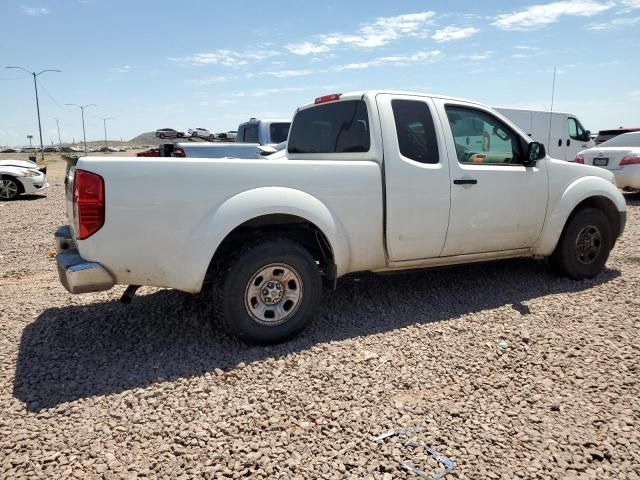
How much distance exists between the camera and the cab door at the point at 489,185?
438 cm

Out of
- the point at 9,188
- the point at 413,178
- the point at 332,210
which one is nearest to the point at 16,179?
the point at 9,188

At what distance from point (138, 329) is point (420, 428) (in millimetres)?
2516

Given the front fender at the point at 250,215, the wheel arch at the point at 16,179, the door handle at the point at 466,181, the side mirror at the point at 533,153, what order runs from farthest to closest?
the wheel arch at the point at 16,179, the side mirror at the point at 533,153, the door handle at the point at 466,181, the front fender at the point at 250,215

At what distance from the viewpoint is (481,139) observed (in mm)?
4781

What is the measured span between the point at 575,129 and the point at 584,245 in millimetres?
13494

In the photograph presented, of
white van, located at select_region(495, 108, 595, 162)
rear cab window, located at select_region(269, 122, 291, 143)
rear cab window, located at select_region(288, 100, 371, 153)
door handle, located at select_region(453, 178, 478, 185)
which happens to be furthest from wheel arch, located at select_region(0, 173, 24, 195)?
white van, located at select_region(495, 108, 595, 162)

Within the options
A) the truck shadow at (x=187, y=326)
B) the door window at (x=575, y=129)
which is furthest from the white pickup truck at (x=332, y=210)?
the door window at (x=575, y=129)

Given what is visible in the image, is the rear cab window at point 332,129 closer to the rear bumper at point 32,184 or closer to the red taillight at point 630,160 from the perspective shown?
the red taillight at point 630,160

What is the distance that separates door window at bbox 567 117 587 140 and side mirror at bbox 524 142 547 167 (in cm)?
1371

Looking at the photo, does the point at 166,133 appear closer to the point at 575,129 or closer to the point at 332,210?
the point at 332,210

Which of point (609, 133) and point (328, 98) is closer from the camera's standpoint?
point (328, 98)

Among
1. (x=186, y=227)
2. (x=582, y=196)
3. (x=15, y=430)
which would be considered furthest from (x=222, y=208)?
(x=582, y=196)

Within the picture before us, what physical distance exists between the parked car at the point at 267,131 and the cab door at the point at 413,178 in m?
7.28

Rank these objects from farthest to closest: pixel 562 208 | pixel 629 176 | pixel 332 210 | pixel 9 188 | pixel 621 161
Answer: pixel 9 188, pixel 621 161, pixel 629 176, pixel 562 208, pixel 332 210
